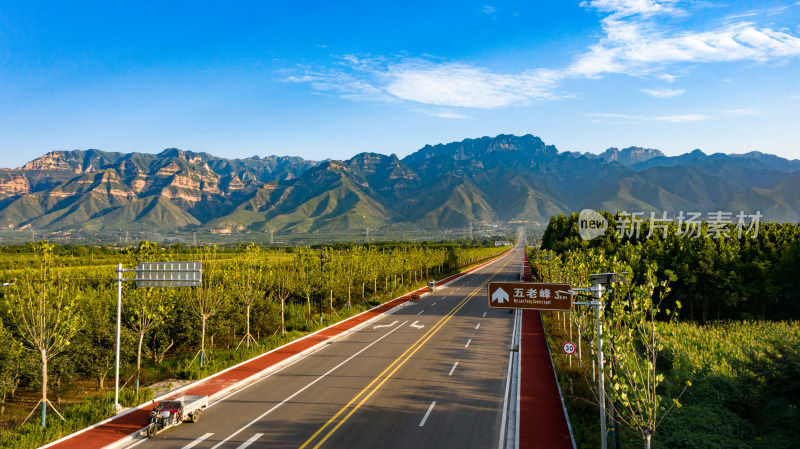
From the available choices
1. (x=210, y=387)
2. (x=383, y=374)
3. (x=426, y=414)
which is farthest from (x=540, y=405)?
(x=210, y=387)

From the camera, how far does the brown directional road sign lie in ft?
42.9

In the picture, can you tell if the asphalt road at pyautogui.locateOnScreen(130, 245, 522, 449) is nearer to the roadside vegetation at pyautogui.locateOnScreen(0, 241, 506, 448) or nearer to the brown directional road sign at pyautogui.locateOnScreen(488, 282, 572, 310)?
the roadside vegetation at pyautogui.locateOnScreen(0, 241, 506, 448)

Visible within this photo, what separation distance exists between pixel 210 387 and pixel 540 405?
1667 centimetres

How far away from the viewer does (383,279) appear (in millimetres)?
73875

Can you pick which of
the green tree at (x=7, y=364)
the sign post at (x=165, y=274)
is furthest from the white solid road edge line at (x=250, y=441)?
the green tree at (x=7, y=364)

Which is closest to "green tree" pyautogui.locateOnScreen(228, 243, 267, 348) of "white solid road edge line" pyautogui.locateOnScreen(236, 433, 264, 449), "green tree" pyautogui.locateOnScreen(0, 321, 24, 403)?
"green tree" pyautogui.locateOnScreen(0, 321, 24, 403)

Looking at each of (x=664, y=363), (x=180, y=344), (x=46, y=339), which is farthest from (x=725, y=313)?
(x=46, y=339)

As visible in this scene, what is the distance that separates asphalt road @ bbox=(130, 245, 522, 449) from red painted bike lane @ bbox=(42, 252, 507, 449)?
126 cm

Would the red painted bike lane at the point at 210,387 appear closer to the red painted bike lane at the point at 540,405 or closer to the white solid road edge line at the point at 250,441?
the white solid road edge line at the point at 250,441

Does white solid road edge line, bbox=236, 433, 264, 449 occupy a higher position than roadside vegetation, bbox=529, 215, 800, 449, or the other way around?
roadside vegetation, bbox=529, 215, 800, 449

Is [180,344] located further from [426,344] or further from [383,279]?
[383,279]

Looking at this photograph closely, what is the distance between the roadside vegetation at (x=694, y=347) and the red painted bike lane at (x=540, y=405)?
631 millimetres

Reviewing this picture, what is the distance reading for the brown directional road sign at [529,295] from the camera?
13.1m

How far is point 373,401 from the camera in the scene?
21188 millimetres
